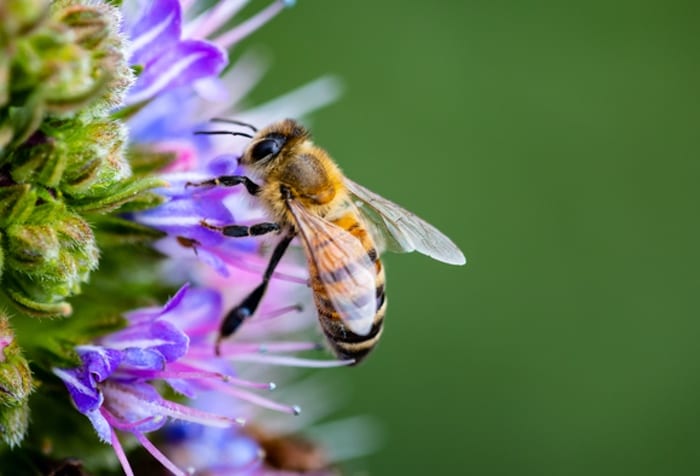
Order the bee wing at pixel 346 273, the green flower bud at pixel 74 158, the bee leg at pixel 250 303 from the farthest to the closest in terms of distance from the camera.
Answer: the bee leg at pixel 250 303 < the bee wing at pixel 346 273 < the green flower bud at pixel 74 158

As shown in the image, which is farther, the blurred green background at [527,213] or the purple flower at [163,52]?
the blurred green background at [527,213]

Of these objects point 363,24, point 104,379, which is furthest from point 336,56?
point 104,379

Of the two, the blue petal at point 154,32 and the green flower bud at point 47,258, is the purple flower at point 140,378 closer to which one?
the green flower bud at point 47,258

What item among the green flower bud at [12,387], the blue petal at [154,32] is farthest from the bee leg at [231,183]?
the green flower bud at [12,387]

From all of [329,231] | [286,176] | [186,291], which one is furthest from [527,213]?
[186,291]

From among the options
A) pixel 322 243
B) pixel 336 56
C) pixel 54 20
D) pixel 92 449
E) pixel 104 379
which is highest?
pixel 336 56

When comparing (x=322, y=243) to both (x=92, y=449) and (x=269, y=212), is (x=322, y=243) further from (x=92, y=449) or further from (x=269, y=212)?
(x=92, y=449)

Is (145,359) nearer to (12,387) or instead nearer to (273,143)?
(12,387)
